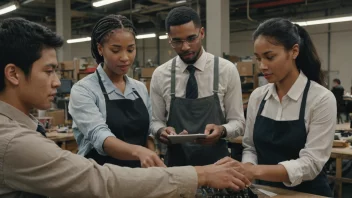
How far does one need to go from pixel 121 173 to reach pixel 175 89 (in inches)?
42.7

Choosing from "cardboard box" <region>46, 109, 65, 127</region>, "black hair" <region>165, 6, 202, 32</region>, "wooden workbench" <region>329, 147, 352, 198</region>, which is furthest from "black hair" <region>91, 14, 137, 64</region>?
"cardboard box" <region>46, 109, 65, 127</region>

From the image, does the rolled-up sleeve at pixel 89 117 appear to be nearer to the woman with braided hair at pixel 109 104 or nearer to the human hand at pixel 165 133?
the woman with braided hair at pixel 109 104

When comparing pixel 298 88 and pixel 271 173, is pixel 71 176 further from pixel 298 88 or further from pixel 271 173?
A: pixel 298 88

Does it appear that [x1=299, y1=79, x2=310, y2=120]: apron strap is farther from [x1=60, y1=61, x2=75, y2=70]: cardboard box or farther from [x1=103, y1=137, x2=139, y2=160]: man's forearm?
[x1=60, y1=61, x2=75, y2=70]: cardboard box

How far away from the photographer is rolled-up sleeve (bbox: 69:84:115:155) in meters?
1.54

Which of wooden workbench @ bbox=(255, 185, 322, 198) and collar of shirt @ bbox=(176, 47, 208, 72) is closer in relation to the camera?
wooden workbench @ bbox=(255, 185, 322, 198)

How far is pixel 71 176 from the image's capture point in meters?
1.02

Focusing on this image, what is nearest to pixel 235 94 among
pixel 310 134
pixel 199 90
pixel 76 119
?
pixel 199 90

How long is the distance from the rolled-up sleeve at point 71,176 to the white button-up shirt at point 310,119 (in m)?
0.61

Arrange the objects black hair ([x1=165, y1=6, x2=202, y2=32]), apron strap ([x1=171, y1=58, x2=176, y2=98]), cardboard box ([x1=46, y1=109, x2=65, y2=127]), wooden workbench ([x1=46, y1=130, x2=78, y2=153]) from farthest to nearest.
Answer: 1. cardboard box ([x1=46, y1=109, x2=65, y2=127])
2. wooden workbench ([x1=46, y1=130, x2=78, y2=153])
3. apron strap ([x1=171, y1=58, x2=176, y2=98])
4. black hair ([x1=165, y1=6, x2=202, y2=32])

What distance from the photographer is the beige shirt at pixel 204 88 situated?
2119mm

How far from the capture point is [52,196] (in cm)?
103

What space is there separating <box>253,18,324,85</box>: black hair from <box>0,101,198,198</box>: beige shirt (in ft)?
2.90

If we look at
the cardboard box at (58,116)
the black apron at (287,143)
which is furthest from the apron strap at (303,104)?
the cardboard box at (58,116)
